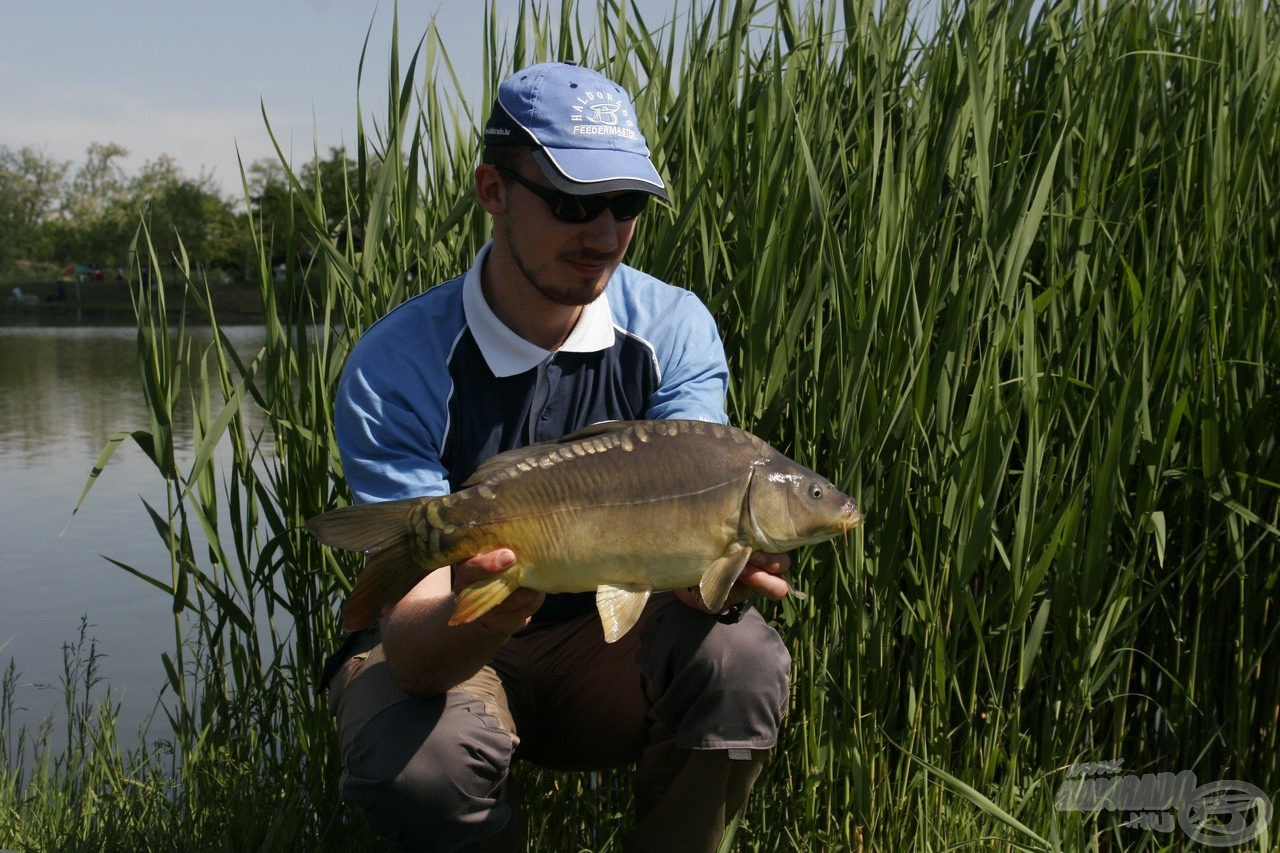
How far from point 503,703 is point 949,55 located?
1.43 m

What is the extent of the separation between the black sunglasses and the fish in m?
0.41

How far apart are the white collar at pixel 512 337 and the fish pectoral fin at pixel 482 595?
48 cm

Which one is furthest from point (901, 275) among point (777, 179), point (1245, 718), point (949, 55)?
point (1245, 718)

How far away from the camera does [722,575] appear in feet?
5.48

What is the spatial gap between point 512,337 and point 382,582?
0.51 meters

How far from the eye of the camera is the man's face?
198 centimetres

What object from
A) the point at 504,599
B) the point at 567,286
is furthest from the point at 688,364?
the point at 504,599

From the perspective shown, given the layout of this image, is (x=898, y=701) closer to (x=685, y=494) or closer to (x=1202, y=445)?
(x=1202, y=445)

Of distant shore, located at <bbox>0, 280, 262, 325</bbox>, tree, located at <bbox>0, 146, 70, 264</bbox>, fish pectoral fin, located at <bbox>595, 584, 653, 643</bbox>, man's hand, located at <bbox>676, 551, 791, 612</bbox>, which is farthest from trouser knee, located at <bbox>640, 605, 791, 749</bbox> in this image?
tree, located at <bbox>0, 146, 70, 264</bbox>

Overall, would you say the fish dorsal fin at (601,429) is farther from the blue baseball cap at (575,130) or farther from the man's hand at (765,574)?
the blue baseball cap at (575,130)

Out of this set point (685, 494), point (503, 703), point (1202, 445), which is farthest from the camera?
point (1202, 445)

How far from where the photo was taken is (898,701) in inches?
92.6

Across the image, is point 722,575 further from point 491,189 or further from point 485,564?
point 491,189

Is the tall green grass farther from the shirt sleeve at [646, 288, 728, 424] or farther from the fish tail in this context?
the fish tail
